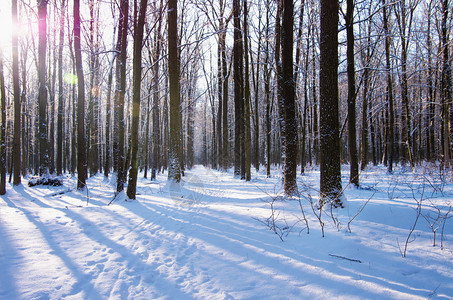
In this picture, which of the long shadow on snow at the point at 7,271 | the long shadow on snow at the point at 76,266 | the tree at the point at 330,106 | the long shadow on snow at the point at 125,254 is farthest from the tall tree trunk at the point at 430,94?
the long shadow on snow at the point at 7,271

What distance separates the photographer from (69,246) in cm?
332

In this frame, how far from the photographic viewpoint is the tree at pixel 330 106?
16.3 ft

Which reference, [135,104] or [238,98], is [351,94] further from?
[135,104]

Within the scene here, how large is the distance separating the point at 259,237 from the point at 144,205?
4.15 m

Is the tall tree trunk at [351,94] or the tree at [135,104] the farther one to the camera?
the tall tree trunk at [351,94]

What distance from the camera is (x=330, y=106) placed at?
5004mm

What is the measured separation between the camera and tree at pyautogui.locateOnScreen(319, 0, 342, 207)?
4961 millimetres

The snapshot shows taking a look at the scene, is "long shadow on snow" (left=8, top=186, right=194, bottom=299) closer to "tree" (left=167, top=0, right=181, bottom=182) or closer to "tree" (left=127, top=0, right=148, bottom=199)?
"tree" (left=127, top=0, right=148, bottom=199)

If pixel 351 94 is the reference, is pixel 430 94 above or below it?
above

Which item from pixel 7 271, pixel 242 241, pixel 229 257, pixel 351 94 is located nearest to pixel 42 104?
pixel 7 271

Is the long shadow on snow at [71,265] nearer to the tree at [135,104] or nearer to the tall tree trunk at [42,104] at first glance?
the tree at [135,104]

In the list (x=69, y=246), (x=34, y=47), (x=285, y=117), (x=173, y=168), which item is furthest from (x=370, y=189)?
(x=34, y=47)

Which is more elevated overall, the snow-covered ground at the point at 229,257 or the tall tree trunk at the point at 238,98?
the tall tree trunk at the point at 238,98

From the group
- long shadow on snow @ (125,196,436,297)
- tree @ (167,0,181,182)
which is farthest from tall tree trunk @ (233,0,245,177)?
long shadow on snow @ (125,196,436,297)
